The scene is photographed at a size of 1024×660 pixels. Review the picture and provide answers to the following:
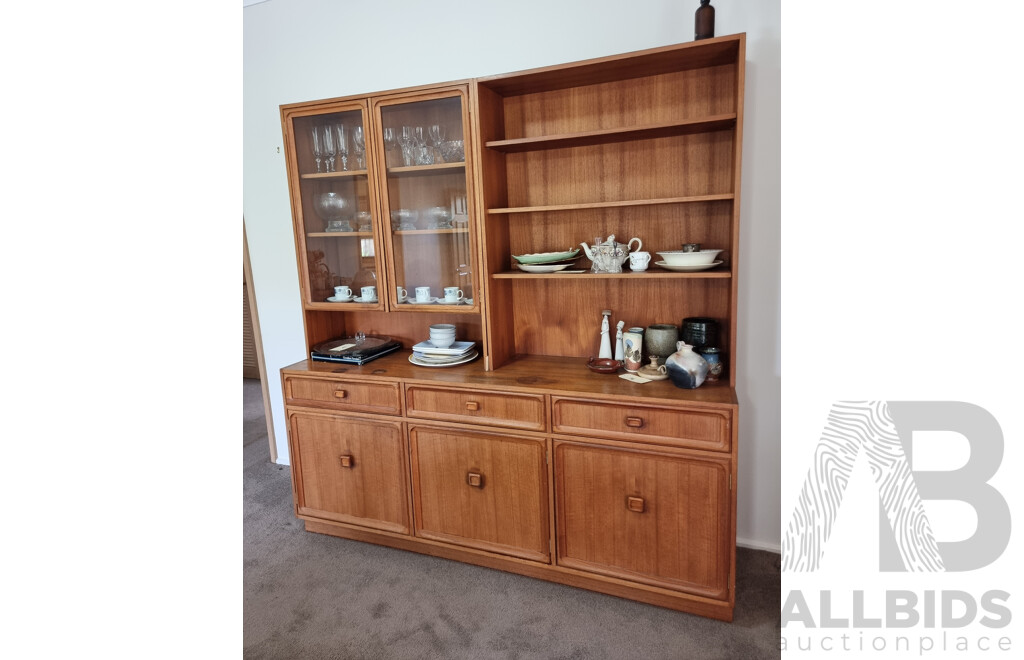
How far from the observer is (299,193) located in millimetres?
2389

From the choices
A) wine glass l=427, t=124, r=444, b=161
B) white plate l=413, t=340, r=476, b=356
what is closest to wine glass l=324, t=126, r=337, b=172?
wine glass l=427, t=124, r=444, b=161

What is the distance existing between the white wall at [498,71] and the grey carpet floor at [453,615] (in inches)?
21.7

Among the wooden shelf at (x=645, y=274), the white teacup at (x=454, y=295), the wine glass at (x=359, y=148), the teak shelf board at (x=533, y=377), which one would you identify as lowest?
the teak shelf board at (x=533, y=377)

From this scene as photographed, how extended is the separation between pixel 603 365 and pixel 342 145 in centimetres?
144

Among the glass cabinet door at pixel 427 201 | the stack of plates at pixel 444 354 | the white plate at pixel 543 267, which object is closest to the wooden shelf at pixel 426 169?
the glass cabinet door at pixel 427 201

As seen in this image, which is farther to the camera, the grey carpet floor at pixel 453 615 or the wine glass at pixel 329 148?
the wine glass at pixel 329 148

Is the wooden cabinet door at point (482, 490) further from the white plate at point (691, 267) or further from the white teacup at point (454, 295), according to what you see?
the white plate at point (691, 267)

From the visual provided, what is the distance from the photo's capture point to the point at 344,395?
7.56 ft

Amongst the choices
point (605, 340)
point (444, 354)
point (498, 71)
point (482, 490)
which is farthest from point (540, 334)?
point (498, 71)

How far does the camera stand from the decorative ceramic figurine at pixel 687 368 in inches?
72.6

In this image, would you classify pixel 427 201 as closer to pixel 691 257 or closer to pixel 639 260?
pixel 639 260
